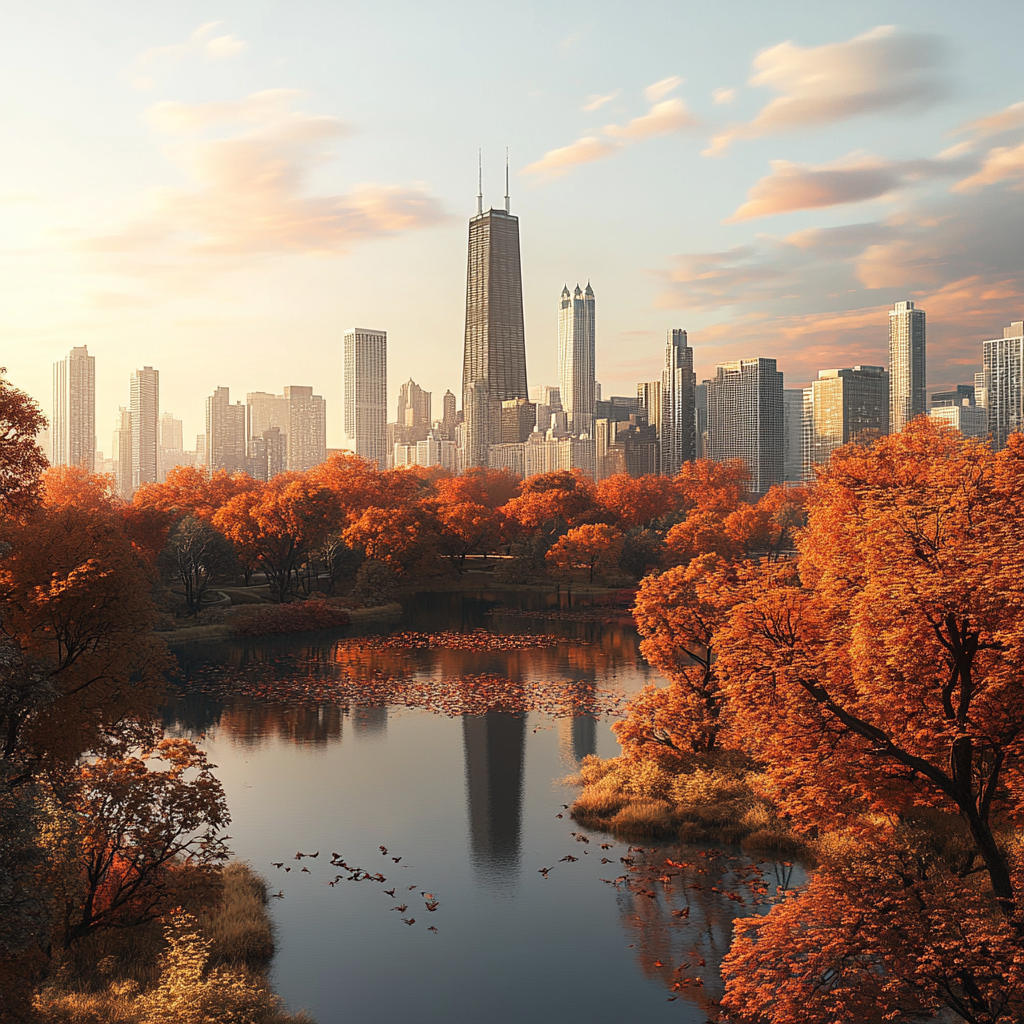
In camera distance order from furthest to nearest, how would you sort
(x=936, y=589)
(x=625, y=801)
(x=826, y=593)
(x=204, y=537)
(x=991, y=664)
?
(x=204, y=537), (x=625, y=801), (x=826, y=593), (x=991, y=664), (x=936, y=589)

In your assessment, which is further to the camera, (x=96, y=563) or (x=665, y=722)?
(x=665, y=722)

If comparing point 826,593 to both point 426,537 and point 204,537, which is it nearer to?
point 204,537

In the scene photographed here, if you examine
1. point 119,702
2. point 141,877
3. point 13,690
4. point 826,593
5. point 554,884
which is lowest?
point 554,884

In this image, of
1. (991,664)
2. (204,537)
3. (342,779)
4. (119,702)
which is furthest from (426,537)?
(991,664)

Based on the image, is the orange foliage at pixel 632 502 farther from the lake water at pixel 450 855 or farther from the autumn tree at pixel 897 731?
the autumn tree at pixel 897 731

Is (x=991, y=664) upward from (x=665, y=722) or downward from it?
upward

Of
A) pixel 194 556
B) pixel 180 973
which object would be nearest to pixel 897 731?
pixel 180 973

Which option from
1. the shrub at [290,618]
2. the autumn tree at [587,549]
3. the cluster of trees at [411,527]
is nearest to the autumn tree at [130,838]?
the shrub at [290,618]
